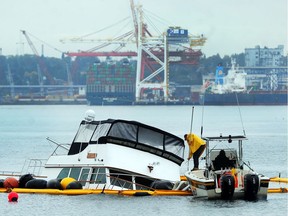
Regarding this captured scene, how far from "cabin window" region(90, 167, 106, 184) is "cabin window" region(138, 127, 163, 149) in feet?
6.04

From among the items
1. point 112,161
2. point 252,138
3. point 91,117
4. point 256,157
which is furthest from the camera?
point 252,138

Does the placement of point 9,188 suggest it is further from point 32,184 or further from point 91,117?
point 91,117

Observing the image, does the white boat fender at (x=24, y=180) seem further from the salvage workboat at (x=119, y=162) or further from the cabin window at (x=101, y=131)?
the cabin window at (x=101, y=131)

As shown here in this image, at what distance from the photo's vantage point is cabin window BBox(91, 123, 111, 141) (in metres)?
38.9

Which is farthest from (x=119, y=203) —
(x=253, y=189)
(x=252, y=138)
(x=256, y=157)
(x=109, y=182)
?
(x=252, y=138)

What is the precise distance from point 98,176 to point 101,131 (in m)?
1.72

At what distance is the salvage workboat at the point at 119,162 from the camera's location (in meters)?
38.2

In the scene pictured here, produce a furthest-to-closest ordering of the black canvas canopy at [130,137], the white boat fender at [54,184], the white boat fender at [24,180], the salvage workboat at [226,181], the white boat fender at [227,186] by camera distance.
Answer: the white boat fender at [24,180] < the black canvas canopy at [130,137] < the white boat fender at [54,184] < the salvage workboat at [226,181] < the white boat fender at [227,186]

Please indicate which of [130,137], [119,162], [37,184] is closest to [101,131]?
[130,137]

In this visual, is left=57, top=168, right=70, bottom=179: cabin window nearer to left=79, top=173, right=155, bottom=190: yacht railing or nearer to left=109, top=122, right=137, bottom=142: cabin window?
left=79, top=173, right=155, bottom=190: yacht railing

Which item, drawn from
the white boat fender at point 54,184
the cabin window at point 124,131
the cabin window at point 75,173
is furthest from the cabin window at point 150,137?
the white boat fender at point 54,184

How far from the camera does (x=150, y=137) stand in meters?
39.4

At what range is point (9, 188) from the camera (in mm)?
40094

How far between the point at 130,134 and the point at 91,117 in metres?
2.22
